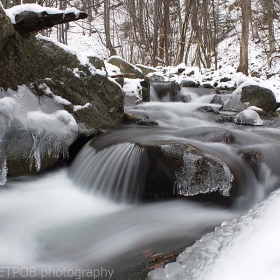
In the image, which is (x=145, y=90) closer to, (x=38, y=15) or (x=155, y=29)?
(x=38, y=15)

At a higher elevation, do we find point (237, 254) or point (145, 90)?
point (145, 90)

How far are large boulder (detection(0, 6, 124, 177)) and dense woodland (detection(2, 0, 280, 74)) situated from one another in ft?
2.56

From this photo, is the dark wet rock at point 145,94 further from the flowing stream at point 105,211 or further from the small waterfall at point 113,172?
the small waterfall at point 113,172

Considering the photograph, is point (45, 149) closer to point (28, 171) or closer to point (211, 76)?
point (28, 171)

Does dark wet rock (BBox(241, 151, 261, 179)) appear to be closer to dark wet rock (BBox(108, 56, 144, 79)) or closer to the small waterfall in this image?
the small waterfall

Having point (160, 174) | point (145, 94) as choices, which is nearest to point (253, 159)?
point (160, 174)

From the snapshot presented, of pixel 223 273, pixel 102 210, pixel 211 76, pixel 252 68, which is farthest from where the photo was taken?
pixel 252 68

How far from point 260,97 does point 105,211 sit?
18.1 ft

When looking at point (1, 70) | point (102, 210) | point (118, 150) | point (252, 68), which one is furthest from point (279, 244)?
point (252, 68)

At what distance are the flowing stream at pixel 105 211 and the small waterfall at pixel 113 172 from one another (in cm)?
1

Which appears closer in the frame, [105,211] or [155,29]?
[105,211]

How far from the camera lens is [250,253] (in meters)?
1.39

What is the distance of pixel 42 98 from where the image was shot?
13.1 ft

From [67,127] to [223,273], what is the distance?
126 inches
